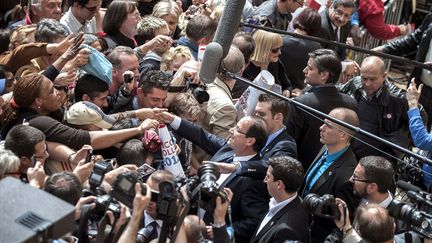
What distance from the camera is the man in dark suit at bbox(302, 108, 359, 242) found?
584cm

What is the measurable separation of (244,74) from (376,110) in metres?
1.32

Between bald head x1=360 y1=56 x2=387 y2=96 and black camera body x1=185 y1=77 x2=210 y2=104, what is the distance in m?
1.51

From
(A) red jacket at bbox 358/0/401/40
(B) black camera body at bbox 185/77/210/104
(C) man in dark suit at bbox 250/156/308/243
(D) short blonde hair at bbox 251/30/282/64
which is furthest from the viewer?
(A) red jacket at bbox 358/0/401/40

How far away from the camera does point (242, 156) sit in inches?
234

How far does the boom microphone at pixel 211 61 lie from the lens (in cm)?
371

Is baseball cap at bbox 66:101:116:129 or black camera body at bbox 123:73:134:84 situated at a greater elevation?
black camera body at bbox 123:73:134:84

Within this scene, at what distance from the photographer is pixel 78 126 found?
5.90 metres

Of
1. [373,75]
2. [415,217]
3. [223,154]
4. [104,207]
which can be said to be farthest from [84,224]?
[373,75]

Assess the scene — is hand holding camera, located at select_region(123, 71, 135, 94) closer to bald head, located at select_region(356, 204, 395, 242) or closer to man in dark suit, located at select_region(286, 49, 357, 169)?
man in dark suit, located at select_region(286, 49, 357, 169)

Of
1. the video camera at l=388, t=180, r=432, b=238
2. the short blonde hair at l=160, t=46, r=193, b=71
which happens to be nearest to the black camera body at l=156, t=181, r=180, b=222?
the video camera at l=388, t=180, r=432, b=238

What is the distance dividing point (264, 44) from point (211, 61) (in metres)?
3.97

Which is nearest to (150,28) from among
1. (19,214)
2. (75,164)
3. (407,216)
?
(75,164)

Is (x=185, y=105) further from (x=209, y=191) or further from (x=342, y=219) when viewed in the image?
(x=209, y=191)

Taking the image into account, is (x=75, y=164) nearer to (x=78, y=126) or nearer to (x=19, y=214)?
(x=78, y=126)
